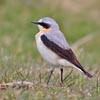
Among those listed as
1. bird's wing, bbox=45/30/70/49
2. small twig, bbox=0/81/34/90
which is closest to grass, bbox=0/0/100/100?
small twig, bbox=0/81/34/90

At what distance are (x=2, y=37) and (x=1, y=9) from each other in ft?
8.39

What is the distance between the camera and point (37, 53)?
45.0 feet

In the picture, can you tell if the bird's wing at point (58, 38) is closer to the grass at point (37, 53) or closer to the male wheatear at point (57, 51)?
the male wheatear at point (57, 51)

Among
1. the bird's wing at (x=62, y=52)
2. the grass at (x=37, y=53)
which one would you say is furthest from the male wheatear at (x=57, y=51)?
the grass at (x=37, y=53)

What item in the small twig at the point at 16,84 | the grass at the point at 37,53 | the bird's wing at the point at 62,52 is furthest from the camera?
the bird's wing at the point at 62,52

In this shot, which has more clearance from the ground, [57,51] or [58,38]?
[58,38]

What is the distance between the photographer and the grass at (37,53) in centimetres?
716

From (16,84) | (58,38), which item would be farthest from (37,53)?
(16,84)

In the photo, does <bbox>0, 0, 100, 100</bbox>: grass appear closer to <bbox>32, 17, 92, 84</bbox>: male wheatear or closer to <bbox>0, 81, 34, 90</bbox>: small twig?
<bbox>0, 81, 34, 90</bbox>: small twig

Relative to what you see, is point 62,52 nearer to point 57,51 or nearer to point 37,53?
point 57,51

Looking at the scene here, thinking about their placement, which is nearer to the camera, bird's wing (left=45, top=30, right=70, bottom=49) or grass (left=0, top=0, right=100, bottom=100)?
grass (left=0, top=0, right=100, bottom=100)

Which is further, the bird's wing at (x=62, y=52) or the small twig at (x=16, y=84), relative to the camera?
the bird's wing at (x=62, y=52)

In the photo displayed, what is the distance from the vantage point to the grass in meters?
7.16

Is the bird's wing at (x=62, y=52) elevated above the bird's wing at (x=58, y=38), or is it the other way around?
the bird's wing at (x=58, y=38)
